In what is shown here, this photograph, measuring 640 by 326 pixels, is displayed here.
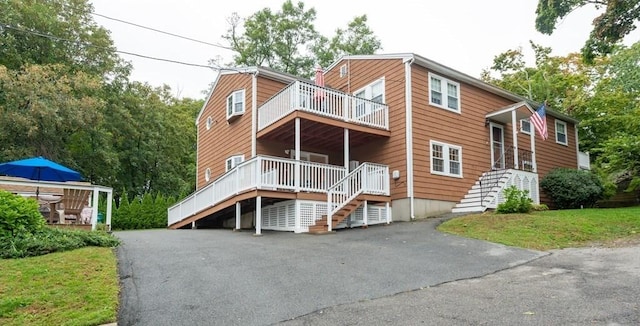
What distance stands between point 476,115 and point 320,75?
6.59 metres

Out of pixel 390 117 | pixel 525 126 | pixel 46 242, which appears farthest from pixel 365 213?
pixel 525 126

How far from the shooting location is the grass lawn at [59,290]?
15.8 feet

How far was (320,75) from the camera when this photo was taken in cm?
1596

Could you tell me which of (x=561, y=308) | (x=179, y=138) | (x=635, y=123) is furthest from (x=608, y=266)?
(x=179, y=138)

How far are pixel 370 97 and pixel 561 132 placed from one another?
11072 mm

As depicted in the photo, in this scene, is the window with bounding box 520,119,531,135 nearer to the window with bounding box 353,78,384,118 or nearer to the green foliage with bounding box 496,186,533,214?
the green foliage with bounding box 496,186,533,214

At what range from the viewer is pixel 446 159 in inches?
637

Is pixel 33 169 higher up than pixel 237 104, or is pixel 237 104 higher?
pixel 237 104

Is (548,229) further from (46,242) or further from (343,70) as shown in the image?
(46,242)

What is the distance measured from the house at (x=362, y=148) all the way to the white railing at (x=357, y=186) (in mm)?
36

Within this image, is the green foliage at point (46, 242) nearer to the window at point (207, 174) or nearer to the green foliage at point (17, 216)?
the green foliage at point (17, 216)

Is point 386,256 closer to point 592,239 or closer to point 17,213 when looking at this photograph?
point 592,239

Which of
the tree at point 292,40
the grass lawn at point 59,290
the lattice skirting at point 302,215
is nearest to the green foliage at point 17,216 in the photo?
the grass lawn at point 59,290

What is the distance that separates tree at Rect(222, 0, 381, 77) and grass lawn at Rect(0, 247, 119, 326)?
93.5 ft
